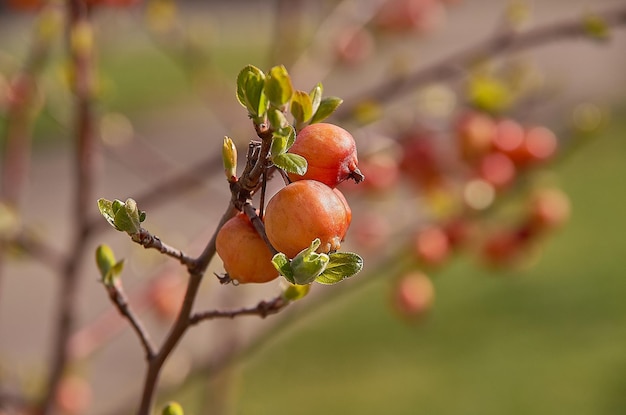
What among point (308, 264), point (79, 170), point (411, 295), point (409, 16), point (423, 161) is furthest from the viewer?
point (409, 16)

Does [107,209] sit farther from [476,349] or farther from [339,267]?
[476,349]

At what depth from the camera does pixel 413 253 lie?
1.45 m

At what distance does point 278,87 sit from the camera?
508mm

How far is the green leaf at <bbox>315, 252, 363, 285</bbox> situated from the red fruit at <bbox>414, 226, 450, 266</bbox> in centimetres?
92

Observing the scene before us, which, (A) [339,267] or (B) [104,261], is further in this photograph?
(B) [104,261]

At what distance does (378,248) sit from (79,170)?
70 cm

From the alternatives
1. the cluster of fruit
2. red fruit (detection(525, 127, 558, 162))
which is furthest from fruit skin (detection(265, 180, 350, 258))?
red fruit (detection(525, 127, 558, 162))

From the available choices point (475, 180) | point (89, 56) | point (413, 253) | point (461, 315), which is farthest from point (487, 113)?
point (461, 315)

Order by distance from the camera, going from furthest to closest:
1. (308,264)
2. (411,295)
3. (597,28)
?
1. (411,295)
2. (597,28)
3. (308,264)

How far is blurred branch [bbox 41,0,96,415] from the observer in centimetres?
119

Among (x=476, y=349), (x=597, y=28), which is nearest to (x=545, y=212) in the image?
(x=597, y=28)

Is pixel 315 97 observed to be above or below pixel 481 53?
below

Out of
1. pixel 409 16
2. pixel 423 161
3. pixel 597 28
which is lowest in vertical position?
pixel 597 28

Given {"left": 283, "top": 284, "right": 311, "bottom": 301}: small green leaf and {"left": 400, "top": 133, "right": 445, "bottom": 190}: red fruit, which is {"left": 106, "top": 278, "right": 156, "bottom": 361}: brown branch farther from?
{"left": 400, "top": 133, "right": 445, "bottom": 190}: red fruit
